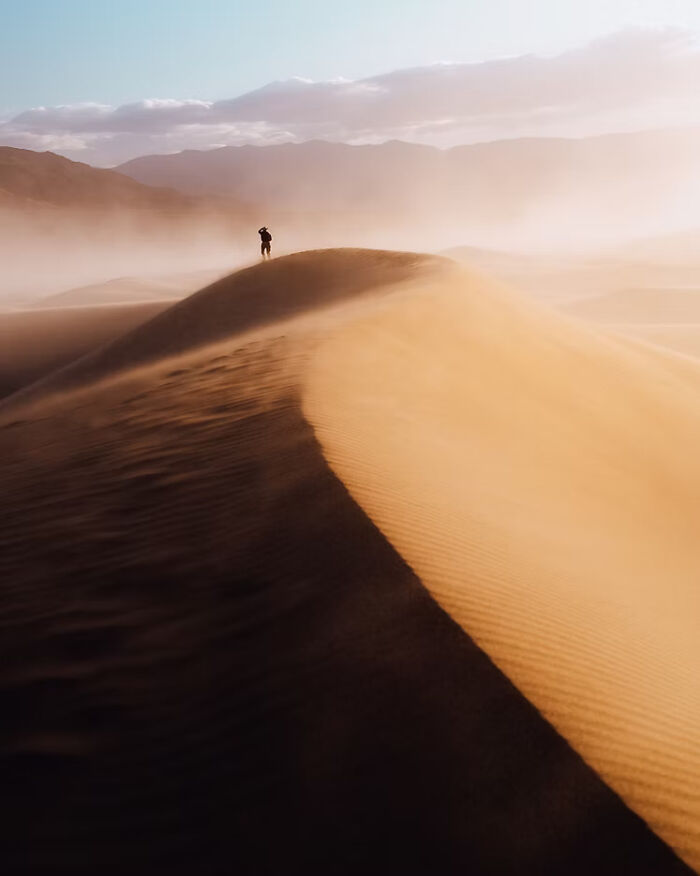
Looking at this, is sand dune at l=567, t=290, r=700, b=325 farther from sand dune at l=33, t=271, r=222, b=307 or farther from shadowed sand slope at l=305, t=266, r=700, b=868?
shadowed sand slope at l=305, t=266, r=700, b=868

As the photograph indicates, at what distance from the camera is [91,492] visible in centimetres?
548

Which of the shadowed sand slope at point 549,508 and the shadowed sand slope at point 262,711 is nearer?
the shadowed sand slope at point 262,711

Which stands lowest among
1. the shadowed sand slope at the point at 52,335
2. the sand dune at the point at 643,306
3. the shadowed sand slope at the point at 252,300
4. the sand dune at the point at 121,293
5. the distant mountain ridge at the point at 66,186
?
the sand dune at the point at 121,293

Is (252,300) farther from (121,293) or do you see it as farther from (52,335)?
(121,293)

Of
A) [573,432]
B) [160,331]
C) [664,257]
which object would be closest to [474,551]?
[573,432]

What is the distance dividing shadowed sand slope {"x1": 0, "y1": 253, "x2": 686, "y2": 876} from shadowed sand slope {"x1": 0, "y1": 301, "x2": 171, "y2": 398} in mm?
14448

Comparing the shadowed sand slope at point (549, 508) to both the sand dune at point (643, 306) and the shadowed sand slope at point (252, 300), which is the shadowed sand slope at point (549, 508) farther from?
the sand dune at point (643, 306)

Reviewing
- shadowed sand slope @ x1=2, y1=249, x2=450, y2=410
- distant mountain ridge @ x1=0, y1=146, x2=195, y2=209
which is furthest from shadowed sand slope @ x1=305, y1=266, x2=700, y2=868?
distant mountain ridge @ x1=0, y1=146, x2=195, y2=209

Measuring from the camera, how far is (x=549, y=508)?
216 inches

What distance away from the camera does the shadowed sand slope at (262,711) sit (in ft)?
7.88

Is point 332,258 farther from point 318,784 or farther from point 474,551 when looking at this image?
point 318,784

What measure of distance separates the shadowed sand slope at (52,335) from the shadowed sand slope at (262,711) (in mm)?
14448

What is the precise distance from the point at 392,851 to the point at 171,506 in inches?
112

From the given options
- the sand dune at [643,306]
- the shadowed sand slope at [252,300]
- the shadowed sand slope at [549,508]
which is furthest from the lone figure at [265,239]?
the sand dune at [643,306]
